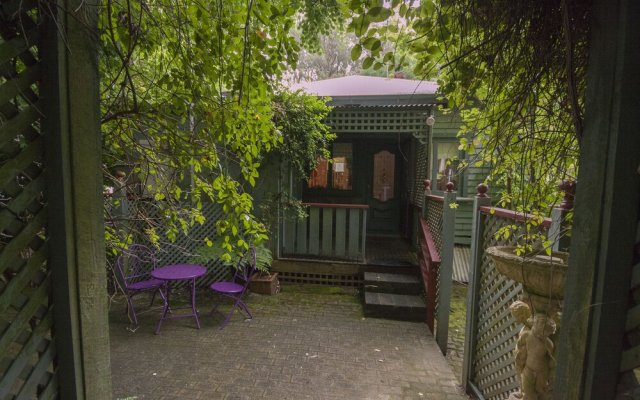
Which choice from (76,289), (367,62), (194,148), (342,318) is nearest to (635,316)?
(367,62)

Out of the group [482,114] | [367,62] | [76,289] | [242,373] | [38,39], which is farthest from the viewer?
[242,373]

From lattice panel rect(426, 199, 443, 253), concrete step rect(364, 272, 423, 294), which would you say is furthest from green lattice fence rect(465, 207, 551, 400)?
concrete step rect(364, 272, 423, 294)

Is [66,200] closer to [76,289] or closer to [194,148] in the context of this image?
[76,289]

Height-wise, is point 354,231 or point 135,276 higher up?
point 354,231

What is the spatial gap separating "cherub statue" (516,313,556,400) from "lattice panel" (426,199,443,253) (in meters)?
2.38

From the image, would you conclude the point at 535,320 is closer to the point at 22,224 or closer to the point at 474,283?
the point at 474,283

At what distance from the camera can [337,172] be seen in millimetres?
7949

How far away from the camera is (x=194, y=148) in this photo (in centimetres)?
194

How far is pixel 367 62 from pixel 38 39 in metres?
1.25

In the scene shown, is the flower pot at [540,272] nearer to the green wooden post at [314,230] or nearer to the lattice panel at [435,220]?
the lattice panel at [435,220]

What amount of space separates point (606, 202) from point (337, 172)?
7.13 metres

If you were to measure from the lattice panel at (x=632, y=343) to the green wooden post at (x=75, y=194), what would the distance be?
178cm

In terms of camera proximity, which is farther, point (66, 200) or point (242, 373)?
point (242, 373)

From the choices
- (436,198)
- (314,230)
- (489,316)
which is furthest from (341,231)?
(489,316)
